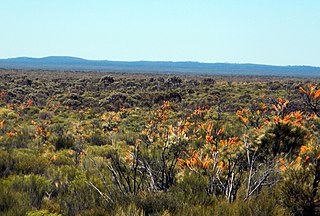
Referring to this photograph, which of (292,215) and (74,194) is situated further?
(74,194)

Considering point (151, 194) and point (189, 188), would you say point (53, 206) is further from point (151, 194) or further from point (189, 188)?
point (189, 188)

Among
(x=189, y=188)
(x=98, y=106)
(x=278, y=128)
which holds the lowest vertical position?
(x=98, y=106)

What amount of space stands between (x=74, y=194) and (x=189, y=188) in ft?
5.65

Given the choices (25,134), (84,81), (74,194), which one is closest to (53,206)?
(74,194)

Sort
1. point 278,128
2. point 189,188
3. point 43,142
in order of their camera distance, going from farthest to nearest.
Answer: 1. point 43,142
2. point 278,128
3. point 189,188

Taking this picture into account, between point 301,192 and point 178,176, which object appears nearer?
point 301,192

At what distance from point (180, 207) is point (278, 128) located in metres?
3.47

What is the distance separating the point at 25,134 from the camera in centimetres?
1245

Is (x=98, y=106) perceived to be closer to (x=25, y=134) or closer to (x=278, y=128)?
(x=25, y=134)

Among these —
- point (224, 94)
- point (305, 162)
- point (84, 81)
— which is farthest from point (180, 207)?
point (84, 81)

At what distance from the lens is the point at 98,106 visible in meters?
25.6

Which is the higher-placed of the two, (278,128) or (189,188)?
(278,128)

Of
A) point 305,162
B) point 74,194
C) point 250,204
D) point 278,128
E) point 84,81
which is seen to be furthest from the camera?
point 84,81

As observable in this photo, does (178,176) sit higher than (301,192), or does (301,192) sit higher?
(301,192)
